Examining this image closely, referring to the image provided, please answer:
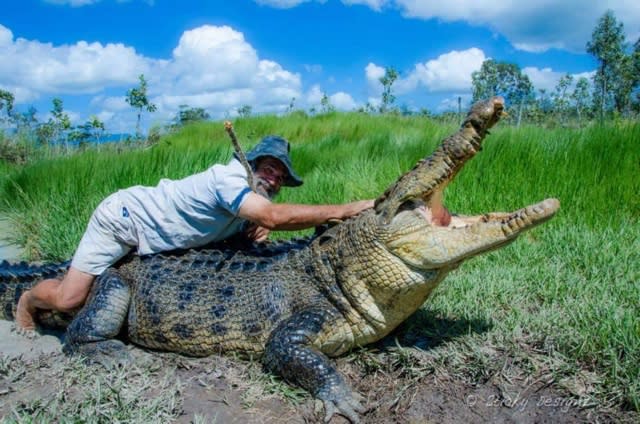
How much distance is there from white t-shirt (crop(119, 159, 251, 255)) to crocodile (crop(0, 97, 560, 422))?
0.38ft

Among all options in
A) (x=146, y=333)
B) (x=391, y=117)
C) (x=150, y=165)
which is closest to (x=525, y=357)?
(x=146, y=333)

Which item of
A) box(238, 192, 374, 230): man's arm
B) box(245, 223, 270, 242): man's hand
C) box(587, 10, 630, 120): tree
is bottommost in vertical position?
box(245, 223, 270, 242): man's hand

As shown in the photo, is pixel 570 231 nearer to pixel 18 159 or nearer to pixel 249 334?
pixel 249 334

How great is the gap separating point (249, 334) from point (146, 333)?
72cm

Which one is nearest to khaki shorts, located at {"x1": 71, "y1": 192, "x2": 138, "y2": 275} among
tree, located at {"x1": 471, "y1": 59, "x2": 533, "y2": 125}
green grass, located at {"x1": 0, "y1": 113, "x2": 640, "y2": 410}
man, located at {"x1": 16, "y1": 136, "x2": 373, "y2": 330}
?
man, located at {"x1": 16, "y1": 136, "x2": 373, "y2": 330}

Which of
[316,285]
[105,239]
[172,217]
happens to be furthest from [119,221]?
[316,285]

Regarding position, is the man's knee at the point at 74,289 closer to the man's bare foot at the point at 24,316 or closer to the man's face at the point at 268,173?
the man's bare foot at the point at 24,316

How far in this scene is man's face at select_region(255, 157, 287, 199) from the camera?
3.77 meters

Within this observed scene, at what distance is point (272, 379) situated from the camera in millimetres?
3041

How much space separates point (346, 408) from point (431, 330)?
0.93 meters

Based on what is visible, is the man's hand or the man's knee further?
the man's hand

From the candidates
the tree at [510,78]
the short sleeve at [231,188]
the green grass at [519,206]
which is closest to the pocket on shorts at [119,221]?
the short sleeve at [231,188]

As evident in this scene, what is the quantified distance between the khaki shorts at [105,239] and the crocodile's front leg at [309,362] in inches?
50.2

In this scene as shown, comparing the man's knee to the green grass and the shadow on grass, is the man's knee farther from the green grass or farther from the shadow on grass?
the green grass
